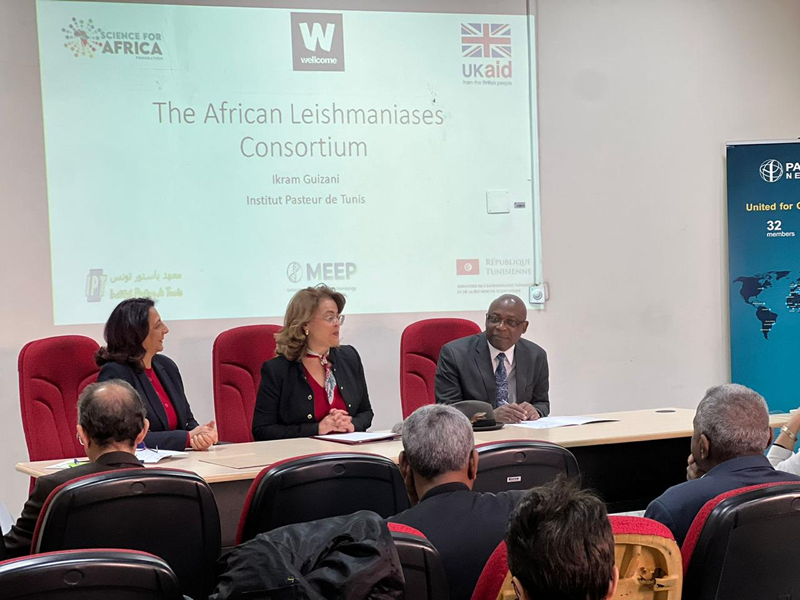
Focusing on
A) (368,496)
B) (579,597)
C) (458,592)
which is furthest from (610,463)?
(579,597)

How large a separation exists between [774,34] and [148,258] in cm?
459

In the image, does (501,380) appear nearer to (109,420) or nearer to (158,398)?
(158,398)

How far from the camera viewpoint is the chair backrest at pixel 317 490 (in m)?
2.50

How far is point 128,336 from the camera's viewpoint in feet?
13.7

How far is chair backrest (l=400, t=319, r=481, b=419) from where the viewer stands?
5.20 meters

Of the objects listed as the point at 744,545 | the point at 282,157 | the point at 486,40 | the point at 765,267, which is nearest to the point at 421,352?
the point at 282,157

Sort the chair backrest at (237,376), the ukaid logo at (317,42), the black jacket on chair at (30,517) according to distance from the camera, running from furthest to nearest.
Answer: the ukaid logo at (317,42), the chair backrest at (237,376), the black jacket on chair at (30,517)

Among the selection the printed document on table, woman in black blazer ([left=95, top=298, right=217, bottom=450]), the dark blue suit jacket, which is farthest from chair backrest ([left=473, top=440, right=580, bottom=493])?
woman in black blazer ([left=95, top=298, right=217, bottom=450])

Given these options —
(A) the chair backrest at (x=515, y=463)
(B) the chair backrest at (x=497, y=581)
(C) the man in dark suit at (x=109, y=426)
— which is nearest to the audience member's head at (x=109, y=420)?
(C) the man in dark suit at (x=109, y=426)

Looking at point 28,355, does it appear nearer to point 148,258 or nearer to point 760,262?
point 148,258

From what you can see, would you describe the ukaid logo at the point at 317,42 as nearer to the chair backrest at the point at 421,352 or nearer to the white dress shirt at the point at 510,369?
the chair backrest at the point at 421,352

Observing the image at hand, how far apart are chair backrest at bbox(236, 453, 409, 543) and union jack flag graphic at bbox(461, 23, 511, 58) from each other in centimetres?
383

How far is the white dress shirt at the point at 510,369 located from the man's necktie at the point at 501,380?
0.05 ft

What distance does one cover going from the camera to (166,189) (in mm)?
5289
